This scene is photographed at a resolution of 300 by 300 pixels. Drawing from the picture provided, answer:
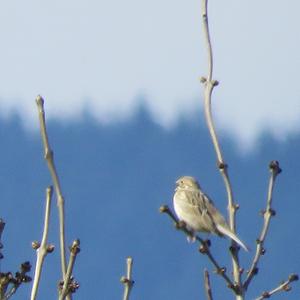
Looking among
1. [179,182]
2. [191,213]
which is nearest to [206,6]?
[191,213]

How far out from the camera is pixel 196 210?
596 centimetres

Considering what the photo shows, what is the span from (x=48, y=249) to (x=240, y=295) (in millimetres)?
771

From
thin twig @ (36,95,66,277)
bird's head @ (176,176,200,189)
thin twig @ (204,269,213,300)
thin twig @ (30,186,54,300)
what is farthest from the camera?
bird's head @ (176,176,200,189)

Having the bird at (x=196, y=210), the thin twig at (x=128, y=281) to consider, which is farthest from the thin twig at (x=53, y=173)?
the bird at (x=196, y=210)

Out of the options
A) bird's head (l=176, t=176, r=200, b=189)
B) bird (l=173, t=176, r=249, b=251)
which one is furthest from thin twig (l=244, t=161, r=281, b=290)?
bird's head (l=176, t=176, r=200, b=189)

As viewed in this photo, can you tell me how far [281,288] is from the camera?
4305mm

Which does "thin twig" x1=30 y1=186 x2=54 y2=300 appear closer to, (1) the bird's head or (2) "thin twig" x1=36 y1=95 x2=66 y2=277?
(2) "thin twig" x1=36 y1=95 x2=66 y2=277

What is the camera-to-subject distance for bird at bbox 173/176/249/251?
18.3 feet

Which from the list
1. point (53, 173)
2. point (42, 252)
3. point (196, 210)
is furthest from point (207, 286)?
point (196, 210)

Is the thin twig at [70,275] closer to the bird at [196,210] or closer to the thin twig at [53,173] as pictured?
the thin twig at [53,173]

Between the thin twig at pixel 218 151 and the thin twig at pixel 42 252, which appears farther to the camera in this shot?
the thin twig at pixel 218 151

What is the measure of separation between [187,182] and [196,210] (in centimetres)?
82

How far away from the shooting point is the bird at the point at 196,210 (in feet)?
18.3

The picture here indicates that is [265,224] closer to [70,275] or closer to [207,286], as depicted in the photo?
[207,286]
